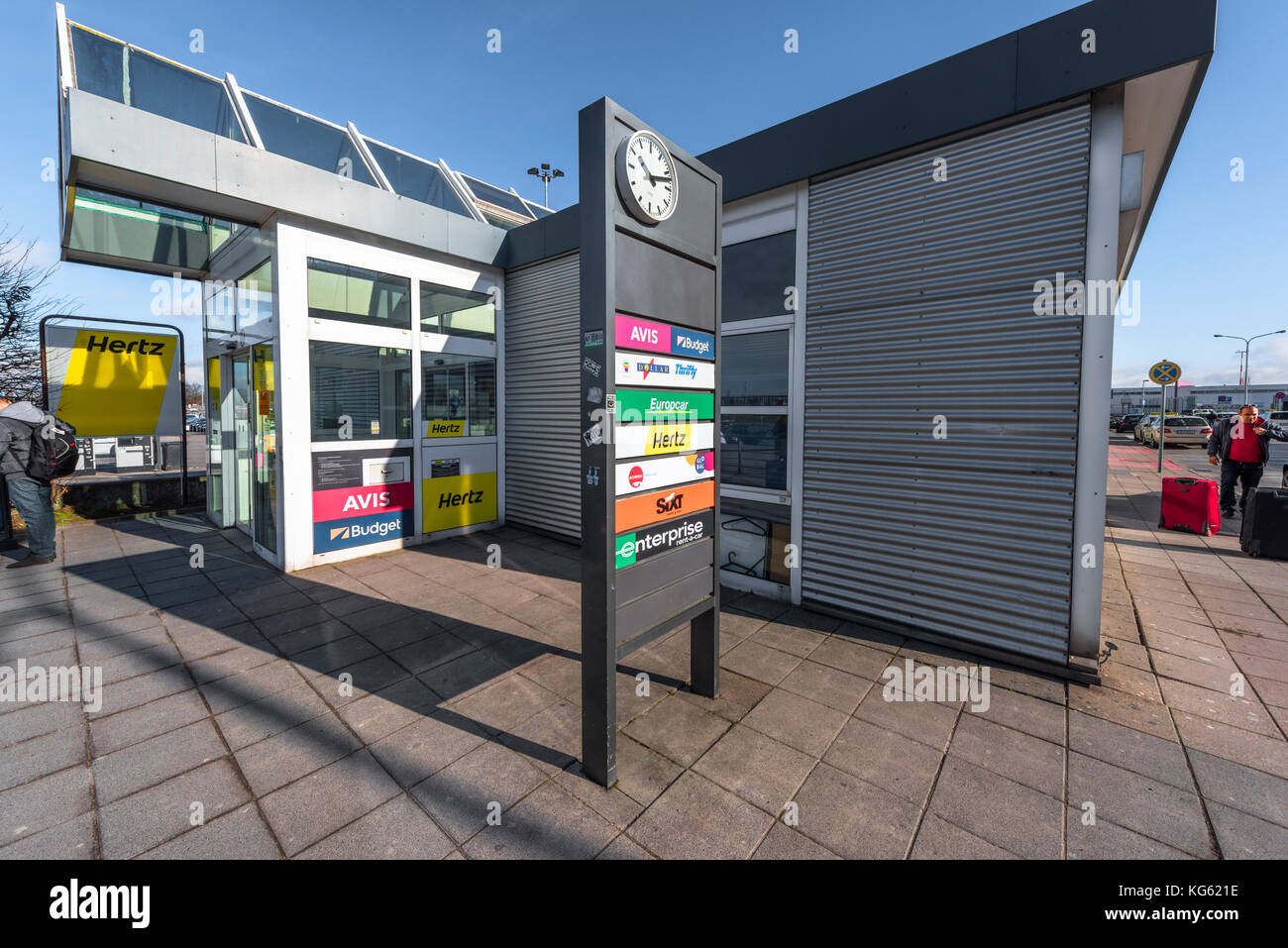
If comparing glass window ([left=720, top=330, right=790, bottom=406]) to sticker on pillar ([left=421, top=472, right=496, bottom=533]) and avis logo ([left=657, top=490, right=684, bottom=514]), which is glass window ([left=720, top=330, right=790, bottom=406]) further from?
sticker on pillar ([left=421, top=472, right=496, bottom=533])

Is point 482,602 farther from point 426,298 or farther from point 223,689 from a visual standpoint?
point 426,298

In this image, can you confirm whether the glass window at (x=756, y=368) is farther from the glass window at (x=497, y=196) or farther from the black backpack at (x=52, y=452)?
the black backpack at (x=52, y=452)

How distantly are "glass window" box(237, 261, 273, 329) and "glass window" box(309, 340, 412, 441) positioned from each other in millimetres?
837

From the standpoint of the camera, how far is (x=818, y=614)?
514 centimetres

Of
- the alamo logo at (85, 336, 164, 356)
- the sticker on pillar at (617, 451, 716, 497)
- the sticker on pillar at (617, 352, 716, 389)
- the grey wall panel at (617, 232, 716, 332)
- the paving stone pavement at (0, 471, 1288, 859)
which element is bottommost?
the paving stone pavement at (0, 471, 1288, 859)

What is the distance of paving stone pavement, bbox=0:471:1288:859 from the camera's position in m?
2.42

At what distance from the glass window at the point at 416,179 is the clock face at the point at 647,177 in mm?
6236

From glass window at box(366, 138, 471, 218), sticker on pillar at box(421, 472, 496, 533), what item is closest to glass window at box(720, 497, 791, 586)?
sticker on pillar at box(421, 472, 496, 533)

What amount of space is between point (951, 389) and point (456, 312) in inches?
266

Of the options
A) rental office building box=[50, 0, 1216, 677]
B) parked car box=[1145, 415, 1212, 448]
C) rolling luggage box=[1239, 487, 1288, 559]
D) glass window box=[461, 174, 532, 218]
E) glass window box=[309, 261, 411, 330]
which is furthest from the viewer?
parked car box=[1145, 415, 1212, 448]

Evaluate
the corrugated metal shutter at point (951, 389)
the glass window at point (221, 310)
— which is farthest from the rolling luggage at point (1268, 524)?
the glass window at point (221, 310)

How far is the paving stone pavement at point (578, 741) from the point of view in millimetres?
2418

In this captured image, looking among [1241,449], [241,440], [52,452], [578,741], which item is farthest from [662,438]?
[1241,449]
